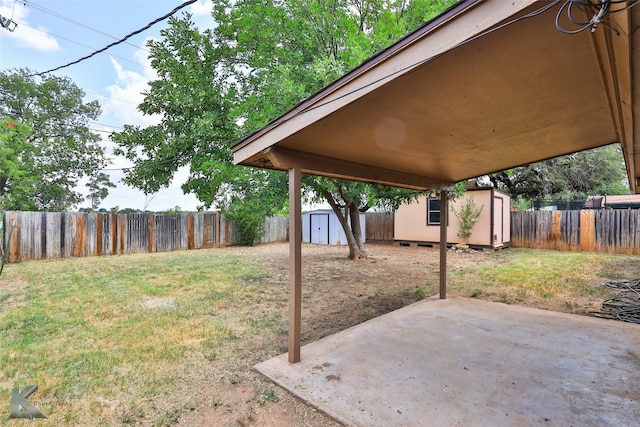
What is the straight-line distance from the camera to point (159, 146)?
20.9ft

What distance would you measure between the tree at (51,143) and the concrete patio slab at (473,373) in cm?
1299

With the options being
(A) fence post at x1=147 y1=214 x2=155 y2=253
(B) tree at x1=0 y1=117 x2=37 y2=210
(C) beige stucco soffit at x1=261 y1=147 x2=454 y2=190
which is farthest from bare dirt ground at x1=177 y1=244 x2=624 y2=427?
(B) tree at x1=0 y1=117 x2=37 y2=210

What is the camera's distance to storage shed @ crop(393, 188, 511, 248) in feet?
35.9

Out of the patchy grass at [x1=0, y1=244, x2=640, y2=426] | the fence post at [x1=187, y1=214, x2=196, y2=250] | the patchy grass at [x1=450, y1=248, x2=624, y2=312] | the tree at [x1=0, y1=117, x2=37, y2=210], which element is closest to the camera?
the patchy grass at [x1=0, y1=244, x2=640, y2=426]

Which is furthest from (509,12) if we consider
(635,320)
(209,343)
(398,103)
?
(635,320)

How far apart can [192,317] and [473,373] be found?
3.27 meters

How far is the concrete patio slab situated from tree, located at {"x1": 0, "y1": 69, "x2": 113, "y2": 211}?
512 inches

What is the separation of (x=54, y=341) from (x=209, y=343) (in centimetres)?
160

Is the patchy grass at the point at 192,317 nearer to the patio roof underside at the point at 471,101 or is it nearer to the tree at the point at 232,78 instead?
the patio roof underside at the point at 471,101

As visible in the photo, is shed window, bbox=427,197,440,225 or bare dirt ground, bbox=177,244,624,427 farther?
shed window, bbox=427,197,440,225

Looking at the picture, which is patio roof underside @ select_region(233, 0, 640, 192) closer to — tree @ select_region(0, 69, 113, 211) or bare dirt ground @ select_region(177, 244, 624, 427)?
bare dirt ground @ select_region(177, 244, 624, 427)

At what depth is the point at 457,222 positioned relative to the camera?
38.5ft

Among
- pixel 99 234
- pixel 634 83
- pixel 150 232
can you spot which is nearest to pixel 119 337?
pixel 634 83

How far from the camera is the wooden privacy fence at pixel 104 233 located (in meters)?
8.60
